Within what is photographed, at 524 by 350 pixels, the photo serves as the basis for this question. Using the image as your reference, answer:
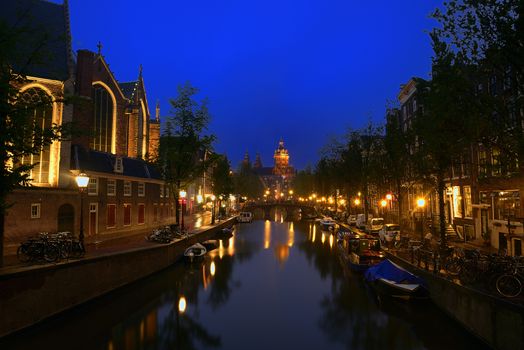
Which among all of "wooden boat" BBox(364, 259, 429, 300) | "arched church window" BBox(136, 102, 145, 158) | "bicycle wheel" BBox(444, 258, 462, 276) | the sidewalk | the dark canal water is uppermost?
"arched church window" BBox(136, 102, 145, 158)

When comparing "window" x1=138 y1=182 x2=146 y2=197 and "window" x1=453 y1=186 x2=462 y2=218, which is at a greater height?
"window" x1=138 y1=182 x2=146 y2=197

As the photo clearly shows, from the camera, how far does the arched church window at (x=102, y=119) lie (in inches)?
1774

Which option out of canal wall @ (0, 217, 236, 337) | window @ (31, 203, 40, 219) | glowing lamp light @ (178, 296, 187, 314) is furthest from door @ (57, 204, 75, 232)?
glowing lamp light @ (178, 296, 187, 314)

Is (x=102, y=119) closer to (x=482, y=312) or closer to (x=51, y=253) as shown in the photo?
(x=51, y=253)

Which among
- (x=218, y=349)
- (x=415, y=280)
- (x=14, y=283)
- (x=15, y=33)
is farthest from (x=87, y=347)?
(x=415, y=280)

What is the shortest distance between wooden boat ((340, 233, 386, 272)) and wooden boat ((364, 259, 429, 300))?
5639 mm

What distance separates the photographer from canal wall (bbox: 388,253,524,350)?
1229 centimetres

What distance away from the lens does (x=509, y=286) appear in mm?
14633

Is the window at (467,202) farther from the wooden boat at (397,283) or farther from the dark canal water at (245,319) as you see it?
the wooden boat at (397,283)

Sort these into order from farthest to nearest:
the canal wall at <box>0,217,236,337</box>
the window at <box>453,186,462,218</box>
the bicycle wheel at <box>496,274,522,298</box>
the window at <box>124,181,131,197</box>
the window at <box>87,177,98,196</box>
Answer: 1. the window at <box>124,181,131,197</box>
2. the window at <box>87,177,98,196</box>
3. the window at <box>453,186,462,218</box>
4. the canal wall at <box>0,217,236,337</box>
5. the bicycle wheel at <box>496,274,522,298</box>

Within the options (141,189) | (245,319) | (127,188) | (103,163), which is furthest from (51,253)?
(141,189)

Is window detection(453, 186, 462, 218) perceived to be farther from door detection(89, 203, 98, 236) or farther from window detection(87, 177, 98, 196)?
window detection(87, 177, 98, 196)

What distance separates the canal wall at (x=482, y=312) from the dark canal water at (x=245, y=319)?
0.67 metres

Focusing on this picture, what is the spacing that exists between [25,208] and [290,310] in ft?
71.7
